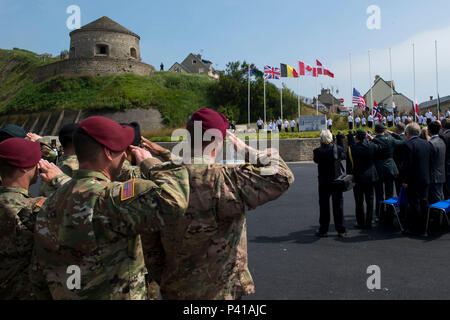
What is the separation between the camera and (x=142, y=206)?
1.91m

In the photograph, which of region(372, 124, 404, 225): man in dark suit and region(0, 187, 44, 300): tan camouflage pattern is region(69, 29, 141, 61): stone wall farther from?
region(0, 187, 44, 300): tan camouflage pattern

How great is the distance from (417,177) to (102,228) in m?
6.60

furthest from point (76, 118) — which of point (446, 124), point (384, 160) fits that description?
point (446, 124)

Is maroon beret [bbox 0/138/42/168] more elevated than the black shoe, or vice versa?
maroon beret [bbox 0/138/42/168]

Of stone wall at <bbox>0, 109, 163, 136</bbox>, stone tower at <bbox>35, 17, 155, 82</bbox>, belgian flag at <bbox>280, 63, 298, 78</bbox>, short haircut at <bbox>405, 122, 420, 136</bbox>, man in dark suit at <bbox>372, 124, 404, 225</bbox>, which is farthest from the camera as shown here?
stone tower at <bbox>35, 17, 155, 82</bbox>

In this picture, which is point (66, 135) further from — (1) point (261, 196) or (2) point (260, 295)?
(2) point (260, 295)

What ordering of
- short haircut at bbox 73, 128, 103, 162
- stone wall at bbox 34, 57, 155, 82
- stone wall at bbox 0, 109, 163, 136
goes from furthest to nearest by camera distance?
1. stone wall at bbox 34, 57, 155, 82
2. stone wall at bbox 0, 109, 163, 136
3. short haircut at bbox 73, 128, 103, 162

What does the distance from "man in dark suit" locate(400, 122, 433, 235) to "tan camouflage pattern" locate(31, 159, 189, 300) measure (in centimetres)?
617

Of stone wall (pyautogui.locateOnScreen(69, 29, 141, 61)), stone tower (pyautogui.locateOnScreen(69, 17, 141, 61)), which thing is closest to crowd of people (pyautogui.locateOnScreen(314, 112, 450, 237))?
stone tower (pyautogui.locateOnScreen(69, 17, 141, 61))

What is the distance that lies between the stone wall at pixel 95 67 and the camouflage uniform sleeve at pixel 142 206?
5915cm

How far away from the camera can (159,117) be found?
49438 mm

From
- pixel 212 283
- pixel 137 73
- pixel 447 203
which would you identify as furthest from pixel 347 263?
pixel 137 73

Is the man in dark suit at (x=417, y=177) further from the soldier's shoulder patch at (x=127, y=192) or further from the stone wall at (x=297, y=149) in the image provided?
the stone wall at (x=297, y=149)

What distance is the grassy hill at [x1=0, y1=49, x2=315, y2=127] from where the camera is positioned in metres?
49.8
